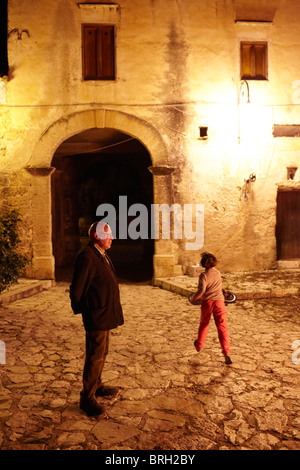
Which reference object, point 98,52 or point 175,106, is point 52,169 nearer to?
point 98,52

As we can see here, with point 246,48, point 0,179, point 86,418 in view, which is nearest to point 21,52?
point 0,179

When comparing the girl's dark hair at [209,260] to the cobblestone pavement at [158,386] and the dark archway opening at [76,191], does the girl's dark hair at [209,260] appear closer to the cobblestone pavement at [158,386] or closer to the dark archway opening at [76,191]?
the cobblestone pavement at [158,386]

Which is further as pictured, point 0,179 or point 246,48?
point 246,48

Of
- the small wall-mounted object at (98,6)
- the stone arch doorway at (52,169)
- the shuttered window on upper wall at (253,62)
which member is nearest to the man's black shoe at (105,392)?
the stone arch doorway at (52,169)

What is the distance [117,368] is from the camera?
15.2ft

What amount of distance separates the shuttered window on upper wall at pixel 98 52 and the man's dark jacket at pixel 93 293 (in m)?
8.68

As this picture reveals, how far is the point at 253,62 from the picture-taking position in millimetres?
11461

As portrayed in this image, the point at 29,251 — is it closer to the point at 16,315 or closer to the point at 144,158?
the point at 16,315

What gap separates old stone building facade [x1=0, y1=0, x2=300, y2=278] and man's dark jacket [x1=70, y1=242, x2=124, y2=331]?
735 cm

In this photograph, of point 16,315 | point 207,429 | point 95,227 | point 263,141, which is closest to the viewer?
point 207,429

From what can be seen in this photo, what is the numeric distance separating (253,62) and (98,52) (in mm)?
4342

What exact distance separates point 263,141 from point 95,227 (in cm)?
891

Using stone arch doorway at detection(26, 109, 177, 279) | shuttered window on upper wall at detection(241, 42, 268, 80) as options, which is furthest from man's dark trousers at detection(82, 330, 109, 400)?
shuttered window on upper wall at detection(241, 42, 268, 80)

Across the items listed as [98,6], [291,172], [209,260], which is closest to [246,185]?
[291,172]
